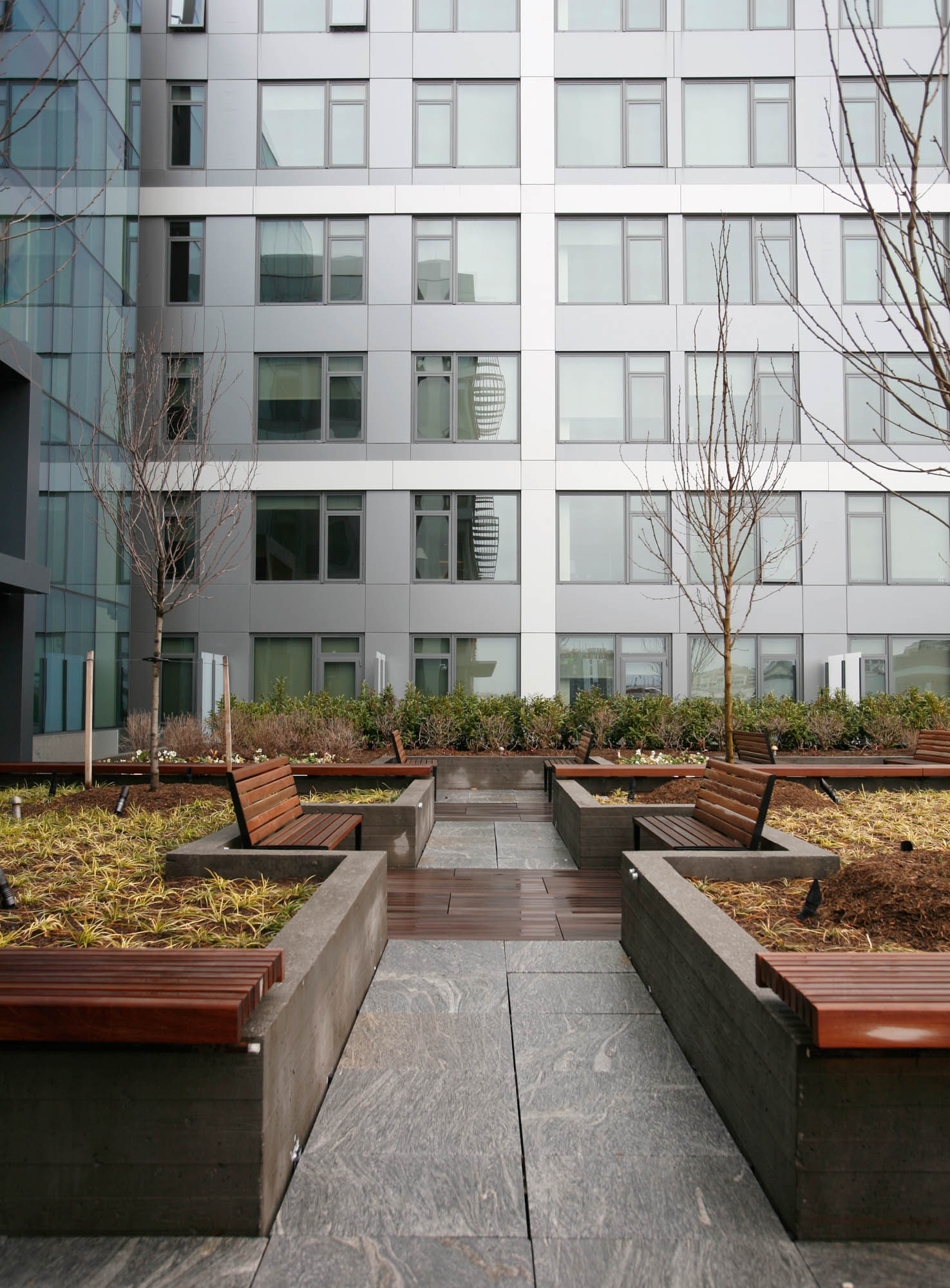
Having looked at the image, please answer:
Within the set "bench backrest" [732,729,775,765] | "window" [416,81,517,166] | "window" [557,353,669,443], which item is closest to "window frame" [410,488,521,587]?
"window" [557,353,669,443]

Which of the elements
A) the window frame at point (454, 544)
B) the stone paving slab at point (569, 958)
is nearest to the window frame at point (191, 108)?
the window frame at point (454, 544)

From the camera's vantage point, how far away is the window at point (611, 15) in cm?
2175

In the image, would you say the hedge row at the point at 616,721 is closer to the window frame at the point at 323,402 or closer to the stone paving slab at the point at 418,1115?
the window frame at the point at 323,402

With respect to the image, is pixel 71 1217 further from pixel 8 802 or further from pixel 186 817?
pixel 8 802

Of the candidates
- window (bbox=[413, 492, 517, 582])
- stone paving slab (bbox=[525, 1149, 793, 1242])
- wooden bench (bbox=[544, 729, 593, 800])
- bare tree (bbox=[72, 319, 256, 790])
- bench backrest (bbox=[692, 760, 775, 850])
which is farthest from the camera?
window (bbox=[413, 492, 517, 582])

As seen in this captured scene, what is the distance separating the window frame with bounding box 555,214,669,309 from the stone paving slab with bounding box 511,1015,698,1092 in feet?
64.8

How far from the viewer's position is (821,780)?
9188 millimetres

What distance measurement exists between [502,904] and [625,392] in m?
16.8

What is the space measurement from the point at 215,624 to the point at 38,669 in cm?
554

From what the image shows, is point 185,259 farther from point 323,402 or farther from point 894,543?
point 894,543

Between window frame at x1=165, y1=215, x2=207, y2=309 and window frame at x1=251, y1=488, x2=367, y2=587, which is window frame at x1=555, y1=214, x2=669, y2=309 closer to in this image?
window frame at x1=251, y1=488, x2=367, y2=587

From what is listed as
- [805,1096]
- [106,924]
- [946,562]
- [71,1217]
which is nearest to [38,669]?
[106,924]

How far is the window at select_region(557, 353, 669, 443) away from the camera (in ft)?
70.0

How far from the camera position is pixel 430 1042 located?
4.17 m
